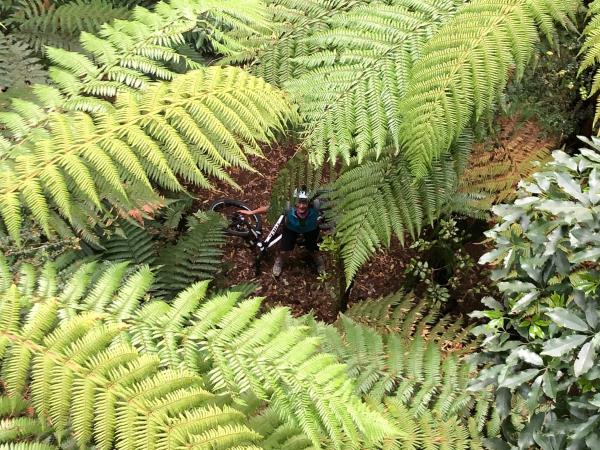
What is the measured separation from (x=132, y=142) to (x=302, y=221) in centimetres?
242

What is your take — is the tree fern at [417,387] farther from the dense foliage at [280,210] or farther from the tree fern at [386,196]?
the tree fern at [386,196]

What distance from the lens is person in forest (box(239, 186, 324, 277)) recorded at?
169 inches

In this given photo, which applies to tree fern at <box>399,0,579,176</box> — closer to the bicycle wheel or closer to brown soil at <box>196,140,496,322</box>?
brown soil at <box>196,140,496,322</box>

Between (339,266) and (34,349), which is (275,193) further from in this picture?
(34,349)

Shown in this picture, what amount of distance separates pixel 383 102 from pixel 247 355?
1.38 meters

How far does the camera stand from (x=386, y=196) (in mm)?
2941

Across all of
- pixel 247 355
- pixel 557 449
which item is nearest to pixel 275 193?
pixel 247 355

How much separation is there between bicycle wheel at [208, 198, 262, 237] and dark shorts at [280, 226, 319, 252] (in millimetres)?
375

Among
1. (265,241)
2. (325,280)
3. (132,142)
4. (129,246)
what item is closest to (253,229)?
(265,241)

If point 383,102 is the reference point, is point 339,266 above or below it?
below

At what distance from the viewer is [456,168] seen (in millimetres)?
2980

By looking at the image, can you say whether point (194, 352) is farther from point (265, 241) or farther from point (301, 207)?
point (265, 241)

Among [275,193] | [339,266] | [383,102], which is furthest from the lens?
[339,266]

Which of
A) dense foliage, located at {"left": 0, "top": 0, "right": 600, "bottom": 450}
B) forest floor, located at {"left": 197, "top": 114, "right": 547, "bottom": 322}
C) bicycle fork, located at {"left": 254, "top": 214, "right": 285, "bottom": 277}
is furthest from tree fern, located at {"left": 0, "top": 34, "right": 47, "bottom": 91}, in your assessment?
bicycle fork, located at {"left": 254, "top": 214, "right": 285, "bottom": 277}
